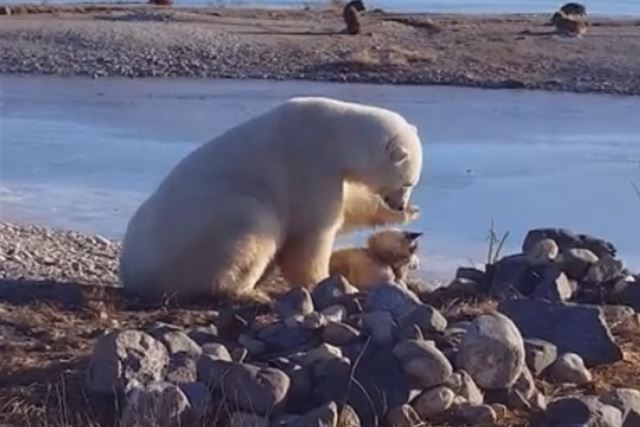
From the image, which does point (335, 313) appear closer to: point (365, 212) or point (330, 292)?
point (330, 292)

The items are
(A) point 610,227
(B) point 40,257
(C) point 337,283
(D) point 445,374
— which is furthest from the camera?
(A) point 610,227

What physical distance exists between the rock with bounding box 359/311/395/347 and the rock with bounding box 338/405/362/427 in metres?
0.52

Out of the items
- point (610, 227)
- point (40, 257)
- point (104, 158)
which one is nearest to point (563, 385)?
point (40, 257)

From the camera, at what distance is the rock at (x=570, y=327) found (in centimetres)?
655

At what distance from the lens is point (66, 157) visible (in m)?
18.2

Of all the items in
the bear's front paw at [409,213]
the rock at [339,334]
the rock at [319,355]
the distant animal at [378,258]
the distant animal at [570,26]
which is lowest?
the distant animal at [570,26]

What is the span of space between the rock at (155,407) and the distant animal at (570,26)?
111 ft

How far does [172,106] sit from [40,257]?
1526cm

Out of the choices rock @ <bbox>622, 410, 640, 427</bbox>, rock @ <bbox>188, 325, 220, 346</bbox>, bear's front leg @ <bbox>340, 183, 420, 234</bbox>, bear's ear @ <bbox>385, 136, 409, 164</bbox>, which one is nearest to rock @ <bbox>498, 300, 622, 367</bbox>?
rock @ <bbox>622, 410, 640, 427</bbox>

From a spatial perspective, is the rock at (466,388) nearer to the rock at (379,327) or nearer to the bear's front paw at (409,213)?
the rock at (379,327)

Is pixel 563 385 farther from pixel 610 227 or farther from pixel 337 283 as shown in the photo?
pixel 610 227

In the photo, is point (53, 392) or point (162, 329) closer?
point (53, 392)

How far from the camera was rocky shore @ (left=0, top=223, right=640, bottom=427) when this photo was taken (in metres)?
5.64

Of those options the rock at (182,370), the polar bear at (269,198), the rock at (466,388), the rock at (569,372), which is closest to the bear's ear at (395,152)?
the polar bear at (269,198)
